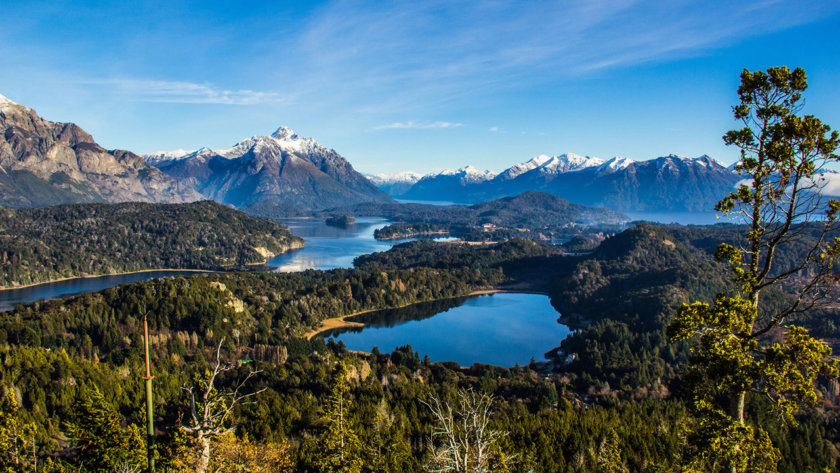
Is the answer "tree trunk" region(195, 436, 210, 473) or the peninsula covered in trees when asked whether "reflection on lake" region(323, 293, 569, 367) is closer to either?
the peninsula covered in trees

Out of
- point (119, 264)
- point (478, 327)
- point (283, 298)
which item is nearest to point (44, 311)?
point (283, 298)

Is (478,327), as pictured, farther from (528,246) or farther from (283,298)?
(528,246)

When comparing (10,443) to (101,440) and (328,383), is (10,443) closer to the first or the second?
(101,440)

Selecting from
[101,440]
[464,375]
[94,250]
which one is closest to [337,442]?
[101,440]

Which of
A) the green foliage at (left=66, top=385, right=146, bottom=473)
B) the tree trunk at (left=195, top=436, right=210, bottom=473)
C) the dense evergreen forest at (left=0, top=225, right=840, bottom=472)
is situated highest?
the tree trunk at (left=195, top=436, right=210, bottom=473)

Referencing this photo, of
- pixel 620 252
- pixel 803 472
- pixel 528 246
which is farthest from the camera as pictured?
pixel 528 246

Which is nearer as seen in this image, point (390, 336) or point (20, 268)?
point (390, 336)

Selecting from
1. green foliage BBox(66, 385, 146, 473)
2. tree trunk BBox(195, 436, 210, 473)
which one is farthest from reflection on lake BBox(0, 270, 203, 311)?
tree trunk BBox(195, 436, 210, 473)
